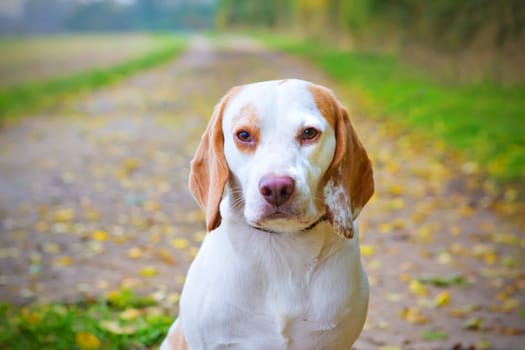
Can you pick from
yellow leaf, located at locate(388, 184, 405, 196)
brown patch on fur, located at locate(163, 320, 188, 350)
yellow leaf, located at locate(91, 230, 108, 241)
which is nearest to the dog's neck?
brown patch on fur, located at locate(163, 320, 188, 350)

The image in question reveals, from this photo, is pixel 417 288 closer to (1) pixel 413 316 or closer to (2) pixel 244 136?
(1) pixel 413 316

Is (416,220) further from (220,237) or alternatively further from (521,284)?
(220,237)

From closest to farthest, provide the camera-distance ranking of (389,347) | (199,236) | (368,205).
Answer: (389,347) < (199,236) < (368,205)

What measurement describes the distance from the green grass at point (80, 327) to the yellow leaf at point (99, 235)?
159 centimetres

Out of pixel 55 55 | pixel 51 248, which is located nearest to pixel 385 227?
pixel 51 248

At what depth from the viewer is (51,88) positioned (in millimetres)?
15516

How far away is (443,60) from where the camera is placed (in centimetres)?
1120

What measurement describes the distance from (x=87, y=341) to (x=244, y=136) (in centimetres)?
196

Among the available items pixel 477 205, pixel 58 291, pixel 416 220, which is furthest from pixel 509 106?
pixel 58 291

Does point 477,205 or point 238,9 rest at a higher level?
point 238,9

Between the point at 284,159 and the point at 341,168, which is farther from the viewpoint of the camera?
the point at 341,168

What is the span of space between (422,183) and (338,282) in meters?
5.46

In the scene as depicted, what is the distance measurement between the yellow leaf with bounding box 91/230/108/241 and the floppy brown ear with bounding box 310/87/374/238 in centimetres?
382

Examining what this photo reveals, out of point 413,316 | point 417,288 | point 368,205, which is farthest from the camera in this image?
point 368,205
